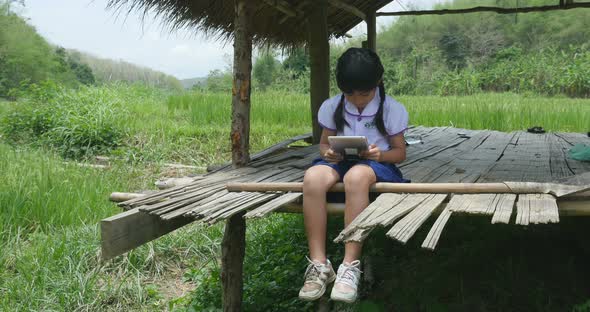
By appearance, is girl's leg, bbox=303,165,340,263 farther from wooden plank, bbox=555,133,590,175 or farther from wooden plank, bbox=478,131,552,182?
wooden plank, bbox=555,133,590,175

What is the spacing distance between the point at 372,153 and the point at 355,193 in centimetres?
26

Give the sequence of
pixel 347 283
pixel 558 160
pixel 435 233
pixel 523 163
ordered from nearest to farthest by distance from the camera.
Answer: pixel 435 233 → pixel 347 283 → pixel 523 163 → pixel 558 160

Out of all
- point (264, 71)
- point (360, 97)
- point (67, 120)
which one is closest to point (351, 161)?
point (360, 97)

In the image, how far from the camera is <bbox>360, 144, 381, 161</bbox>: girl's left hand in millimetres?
2790

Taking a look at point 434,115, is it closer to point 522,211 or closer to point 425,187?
point 425,187

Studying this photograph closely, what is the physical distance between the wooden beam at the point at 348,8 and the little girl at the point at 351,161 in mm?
2109

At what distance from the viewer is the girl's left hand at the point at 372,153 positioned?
2.79 m

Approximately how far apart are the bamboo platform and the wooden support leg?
0.30 metres

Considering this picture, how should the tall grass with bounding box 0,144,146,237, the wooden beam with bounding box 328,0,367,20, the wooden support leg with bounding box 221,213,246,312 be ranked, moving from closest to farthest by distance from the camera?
the wooden support leg with bounding box 221,213,246,312 → the tall grass with bounding box 0,144,146,237 → the wooden beam with bounding box 328,0,367,20

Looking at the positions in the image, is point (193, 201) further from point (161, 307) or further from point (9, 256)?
point (9, 256)

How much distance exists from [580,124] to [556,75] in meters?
7.94

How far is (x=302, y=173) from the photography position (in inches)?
136

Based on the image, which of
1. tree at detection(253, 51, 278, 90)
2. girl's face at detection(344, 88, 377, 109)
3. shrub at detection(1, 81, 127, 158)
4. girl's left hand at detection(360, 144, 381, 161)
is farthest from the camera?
tree at detection(253, 51, 278, 90)

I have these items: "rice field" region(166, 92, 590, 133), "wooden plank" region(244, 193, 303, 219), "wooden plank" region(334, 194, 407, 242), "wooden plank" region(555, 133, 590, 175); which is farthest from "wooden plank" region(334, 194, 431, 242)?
"rice field" region(166, 92, 590, 133)
